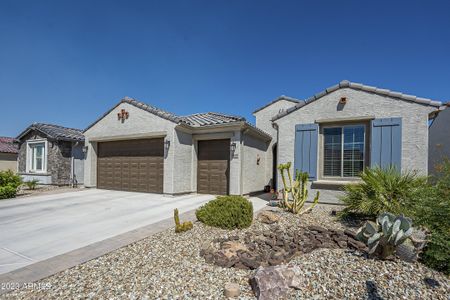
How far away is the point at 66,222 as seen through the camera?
615 cm

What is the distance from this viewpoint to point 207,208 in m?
5.74

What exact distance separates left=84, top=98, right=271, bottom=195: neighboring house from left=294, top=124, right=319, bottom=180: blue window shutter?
247cm

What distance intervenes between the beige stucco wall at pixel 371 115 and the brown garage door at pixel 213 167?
2801mm

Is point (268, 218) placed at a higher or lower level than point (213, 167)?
lower

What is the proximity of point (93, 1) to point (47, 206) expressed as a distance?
8.05m

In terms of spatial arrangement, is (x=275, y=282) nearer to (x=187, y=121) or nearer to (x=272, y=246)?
(x=272, y=246)

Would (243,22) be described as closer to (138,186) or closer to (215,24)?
(215,24)

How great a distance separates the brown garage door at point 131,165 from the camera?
440 inches

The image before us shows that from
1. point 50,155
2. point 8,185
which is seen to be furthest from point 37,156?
point 8,185

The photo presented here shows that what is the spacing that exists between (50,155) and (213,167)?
476 inches

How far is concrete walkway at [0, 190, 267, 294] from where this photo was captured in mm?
3633

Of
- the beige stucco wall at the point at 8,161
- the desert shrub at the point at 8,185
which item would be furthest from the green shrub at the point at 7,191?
the beige stucco wall at the point at 8,161

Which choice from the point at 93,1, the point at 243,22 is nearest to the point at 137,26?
the point at 93,1

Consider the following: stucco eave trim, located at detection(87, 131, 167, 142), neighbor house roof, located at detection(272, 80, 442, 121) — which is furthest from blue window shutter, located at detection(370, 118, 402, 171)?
stucco eave trim, located at detection(87, 131, 167, 142)
